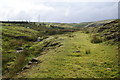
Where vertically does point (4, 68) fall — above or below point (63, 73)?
below

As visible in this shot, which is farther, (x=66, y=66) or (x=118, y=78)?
(x=66, y=66)

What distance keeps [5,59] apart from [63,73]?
63.3 feet

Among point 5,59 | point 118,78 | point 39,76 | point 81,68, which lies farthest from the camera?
point 5,59

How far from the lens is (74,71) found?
14984 millimetres

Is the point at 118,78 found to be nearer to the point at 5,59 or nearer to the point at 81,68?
the point at 81,68

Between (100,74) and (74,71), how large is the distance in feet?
9.66

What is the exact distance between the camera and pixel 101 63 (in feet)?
55.1

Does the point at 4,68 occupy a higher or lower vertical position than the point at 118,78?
lower

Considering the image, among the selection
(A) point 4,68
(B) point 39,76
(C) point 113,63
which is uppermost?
(C) point 113,63

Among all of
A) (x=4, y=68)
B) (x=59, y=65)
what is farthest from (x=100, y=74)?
(x=4, y=68)

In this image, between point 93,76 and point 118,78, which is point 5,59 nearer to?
point 93,76

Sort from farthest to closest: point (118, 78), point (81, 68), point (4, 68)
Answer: point (4, 68) → point (81, 68) → point (118, 78)

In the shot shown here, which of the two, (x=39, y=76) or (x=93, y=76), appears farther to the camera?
(x=39, y=76)

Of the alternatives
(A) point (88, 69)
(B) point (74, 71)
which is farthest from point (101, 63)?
(B) point (74, 71)
